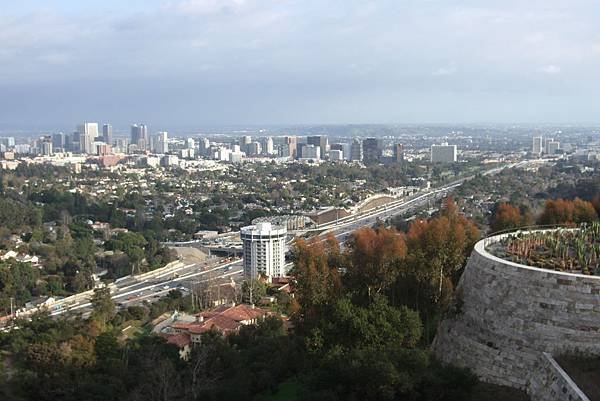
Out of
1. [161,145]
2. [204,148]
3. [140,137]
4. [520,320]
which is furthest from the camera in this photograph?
[140,137]

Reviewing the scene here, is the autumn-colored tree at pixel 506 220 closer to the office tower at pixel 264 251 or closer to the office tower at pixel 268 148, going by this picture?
the office tower at pixel 264 251

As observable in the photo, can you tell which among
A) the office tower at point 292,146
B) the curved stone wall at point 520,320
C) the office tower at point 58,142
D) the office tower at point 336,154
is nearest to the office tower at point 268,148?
the office tower at point 292,146

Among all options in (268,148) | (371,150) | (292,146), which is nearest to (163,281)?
(371,150)

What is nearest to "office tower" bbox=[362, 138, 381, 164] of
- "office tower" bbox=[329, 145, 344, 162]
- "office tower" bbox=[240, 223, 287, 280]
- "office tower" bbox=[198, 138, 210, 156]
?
"office tower" bbox=[329, 145, 344, 162]

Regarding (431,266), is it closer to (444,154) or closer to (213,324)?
(213,324)

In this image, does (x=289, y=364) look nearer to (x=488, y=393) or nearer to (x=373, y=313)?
(x=373, y=313)

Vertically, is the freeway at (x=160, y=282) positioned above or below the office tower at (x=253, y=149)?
below

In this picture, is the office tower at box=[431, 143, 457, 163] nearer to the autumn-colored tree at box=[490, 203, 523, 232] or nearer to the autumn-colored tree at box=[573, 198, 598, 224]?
the autumn-colored tree at box=[490, 203, 523, 232]
